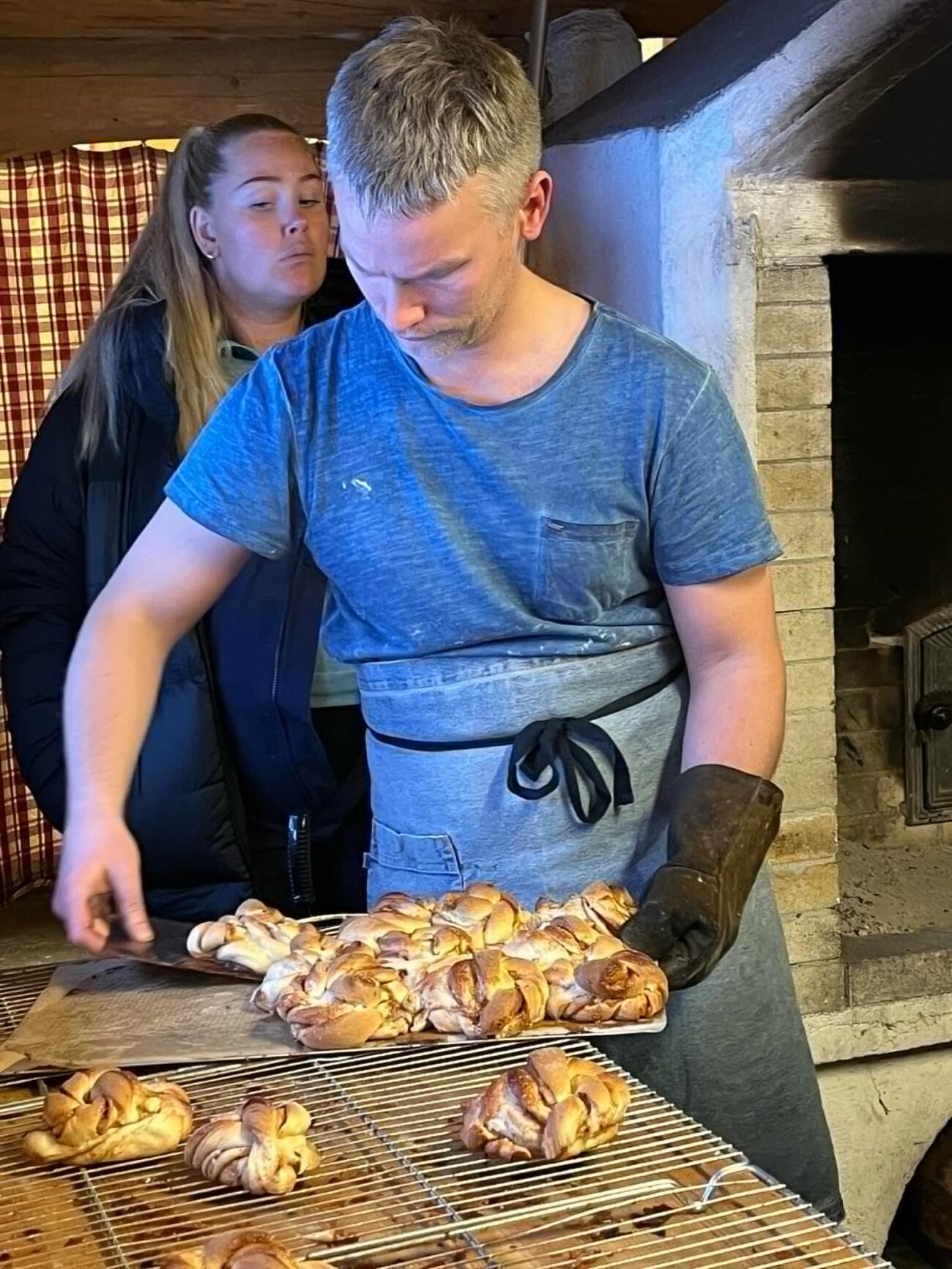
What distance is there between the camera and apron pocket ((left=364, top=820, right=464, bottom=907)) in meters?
1.61

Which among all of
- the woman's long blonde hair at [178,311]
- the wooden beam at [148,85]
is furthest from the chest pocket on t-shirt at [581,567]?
the wooden beam at [148,85]

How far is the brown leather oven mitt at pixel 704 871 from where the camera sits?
1402 millimetres

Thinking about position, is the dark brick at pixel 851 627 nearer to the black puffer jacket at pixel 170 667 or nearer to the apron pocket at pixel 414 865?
the black puffer jacket at pixel 170 667

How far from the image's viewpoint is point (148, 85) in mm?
2750

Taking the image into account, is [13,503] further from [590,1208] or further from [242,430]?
[590,1208]

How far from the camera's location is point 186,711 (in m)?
2.16

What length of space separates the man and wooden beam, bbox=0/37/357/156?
1.42 meters

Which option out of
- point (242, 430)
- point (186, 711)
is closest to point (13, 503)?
point (186, 711)

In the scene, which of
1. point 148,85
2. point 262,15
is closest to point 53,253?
point 148,85

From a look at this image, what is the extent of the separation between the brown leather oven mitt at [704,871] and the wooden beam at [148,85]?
1743 millimetres

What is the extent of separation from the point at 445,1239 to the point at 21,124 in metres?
2.29

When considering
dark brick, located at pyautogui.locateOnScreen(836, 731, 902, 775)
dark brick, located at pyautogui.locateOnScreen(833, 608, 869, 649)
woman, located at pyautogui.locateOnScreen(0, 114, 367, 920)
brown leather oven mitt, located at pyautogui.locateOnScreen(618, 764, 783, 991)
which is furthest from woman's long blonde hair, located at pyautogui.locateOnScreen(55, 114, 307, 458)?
dark brick, located at pyautogui.locateOnScreen(836, 731, 902, 775)

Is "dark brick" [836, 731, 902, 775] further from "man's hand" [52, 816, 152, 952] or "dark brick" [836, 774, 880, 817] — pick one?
"man's hand" [52, 816, 152, 952]

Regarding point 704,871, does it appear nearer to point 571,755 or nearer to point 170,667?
point 571,755
